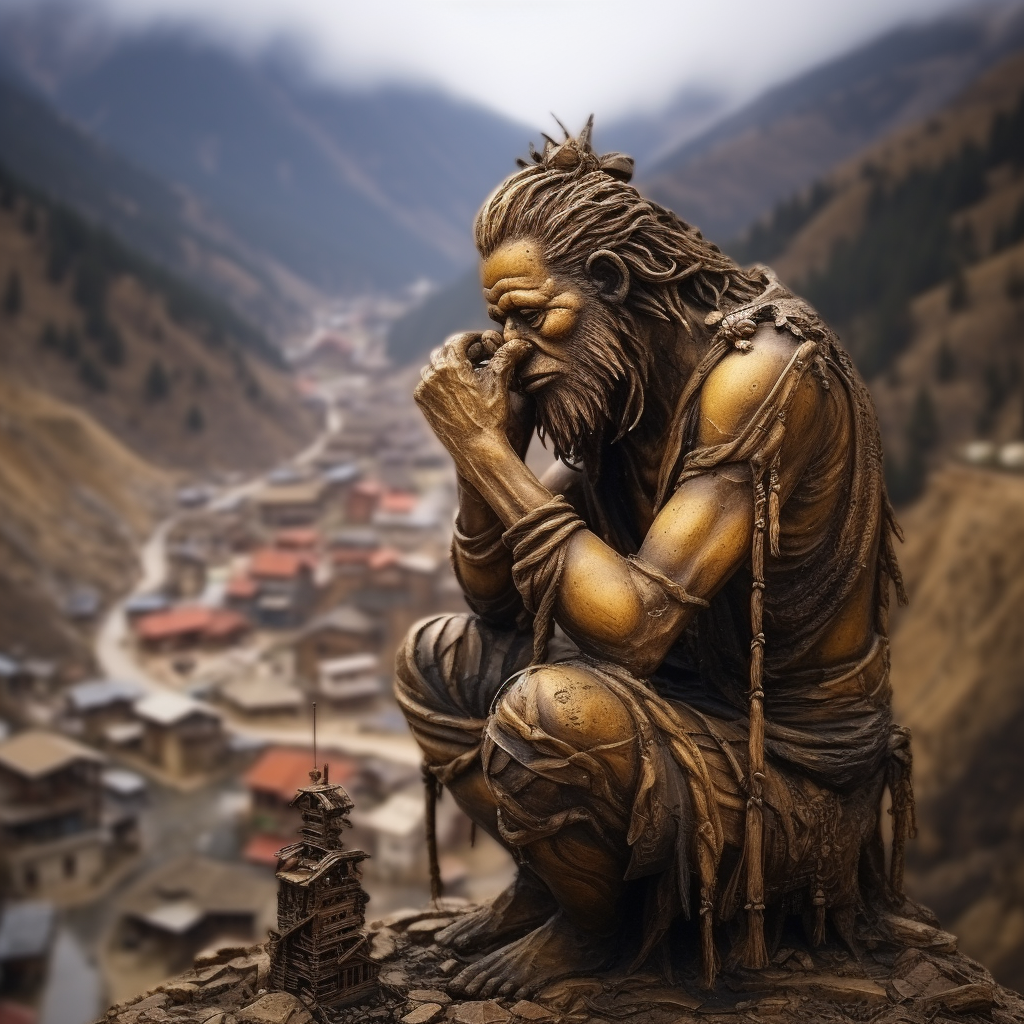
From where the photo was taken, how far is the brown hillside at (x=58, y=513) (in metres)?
25.8

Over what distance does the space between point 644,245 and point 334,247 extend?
76900mm

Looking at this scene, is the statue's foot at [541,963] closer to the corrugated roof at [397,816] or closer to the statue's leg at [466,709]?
the statue's leg at [466,709]

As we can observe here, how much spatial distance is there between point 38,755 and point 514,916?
1632 cm

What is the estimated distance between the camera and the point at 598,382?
14.5ft

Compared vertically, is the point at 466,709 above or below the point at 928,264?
below

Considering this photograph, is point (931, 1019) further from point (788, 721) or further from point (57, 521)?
point (57, 521)

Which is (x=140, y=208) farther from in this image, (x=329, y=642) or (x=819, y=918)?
(x=819, y=918)

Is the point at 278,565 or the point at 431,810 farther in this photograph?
the point at 278,565

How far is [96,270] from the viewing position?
43375 mm

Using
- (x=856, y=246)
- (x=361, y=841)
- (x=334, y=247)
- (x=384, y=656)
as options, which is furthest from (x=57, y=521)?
(x=334, y=247)

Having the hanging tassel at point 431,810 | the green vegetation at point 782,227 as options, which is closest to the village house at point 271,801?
the hanging tassel at point 431,810

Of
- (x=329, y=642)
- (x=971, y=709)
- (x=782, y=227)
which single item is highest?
(x=782, y=227)

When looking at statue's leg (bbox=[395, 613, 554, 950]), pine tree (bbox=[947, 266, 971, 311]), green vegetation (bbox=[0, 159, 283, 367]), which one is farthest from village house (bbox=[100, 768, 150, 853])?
green vegetation (bbox=[0, 159, 283, 367])

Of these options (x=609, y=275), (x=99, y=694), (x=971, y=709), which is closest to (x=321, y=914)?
(x=609, y=275)
